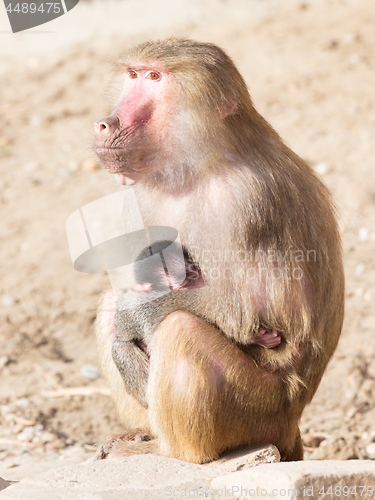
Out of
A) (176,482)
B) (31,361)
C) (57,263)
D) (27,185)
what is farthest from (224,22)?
(176,482)

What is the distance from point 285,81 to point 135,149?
507 centimetres

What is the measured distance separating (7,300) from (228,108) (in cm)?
280

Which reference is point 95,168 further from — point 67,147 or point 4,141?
point 4,141

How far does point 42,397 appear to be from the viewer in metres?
3.92

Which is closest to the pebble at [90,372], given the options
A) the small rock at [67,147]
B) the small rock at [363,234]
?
the small rock at [363,234]

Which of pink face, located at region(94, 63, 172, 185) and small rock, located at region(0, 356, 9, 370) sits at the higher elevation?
pink face, located at region(94, 63, 172, 185)

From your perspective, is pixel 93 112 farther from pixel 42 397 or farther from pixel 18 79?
pixel 42 397

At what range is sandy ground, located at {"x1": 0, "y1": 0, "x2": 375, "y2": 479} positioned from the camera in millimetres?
3748

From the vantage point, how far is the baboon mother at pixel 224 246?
2.49 metres

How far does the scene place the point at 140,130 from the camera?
102 inches

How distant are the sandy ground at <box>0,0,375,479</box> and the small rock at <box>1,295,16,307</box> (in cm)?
1

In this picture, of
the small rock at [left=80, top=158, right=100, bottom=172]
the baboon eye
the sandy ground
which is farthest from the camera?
the small rock at [left=80, top=158, right=100, bottom=172]

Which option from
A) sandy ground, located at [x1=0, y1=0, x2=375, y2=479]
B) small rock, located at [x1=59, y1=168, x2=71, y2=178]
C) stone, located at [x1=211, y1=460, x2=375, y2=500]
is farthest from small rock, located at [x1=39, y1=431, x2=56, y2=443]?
small rock, located at [x1=59, y1=168, x2=71, y2=178]

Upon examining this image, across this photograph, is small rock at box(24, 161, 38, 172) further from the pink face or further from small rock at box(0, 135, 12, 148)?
the pink face
